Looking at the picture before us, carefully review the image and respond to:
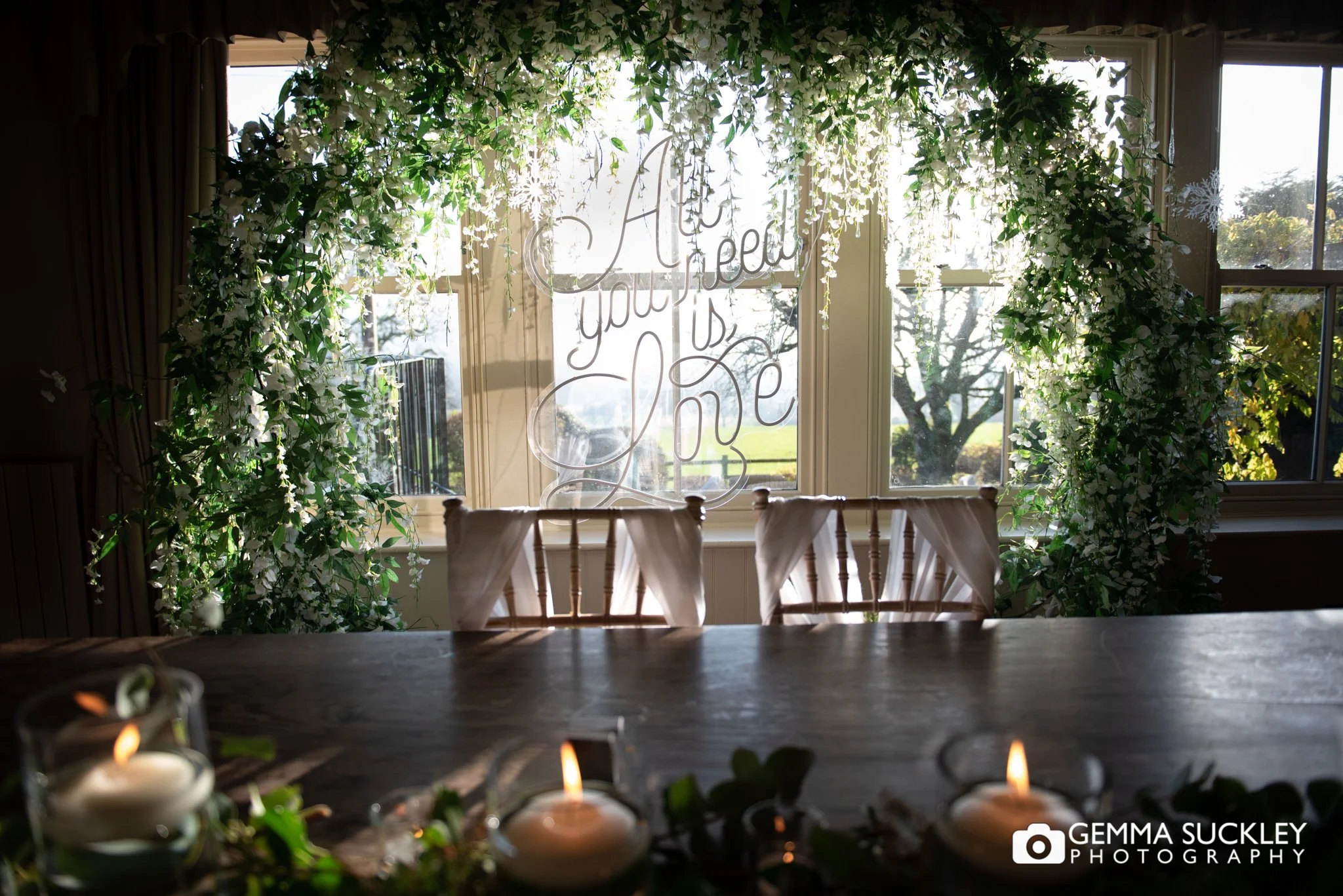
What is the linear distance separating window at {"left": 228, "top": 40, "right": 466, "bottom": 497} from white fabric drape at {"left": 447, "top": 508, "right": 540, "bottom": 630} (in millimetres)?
1194

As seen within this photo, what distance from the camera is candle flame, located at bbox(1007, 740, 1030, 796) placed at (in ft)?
2.35

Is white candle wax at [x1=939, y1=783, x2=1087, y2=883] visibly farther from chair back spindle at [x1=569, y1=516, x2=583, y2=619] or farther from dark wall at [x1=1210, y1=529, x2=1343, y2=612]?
dark wall at [x1=1210, y1=529, x2=1343, y2=612]

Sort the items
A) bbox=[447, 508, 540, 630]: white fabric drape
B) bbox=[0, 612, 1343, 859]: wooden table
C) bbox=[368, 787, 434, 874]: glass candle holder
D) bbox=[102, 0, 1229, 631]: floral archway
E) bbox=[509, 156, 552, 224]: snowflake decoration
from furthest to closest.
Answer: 1. bbox=[509, 156, 552, 224]: snowflake decoration
2. bbox=[102, 0, 1229, 631]: floral archway
3. bbox=[447, 508, 540, 630]: white fabric drape
4. bbox=[0, 612, 1343, 859]: wooden table
5. bbox=[368, 787, 434, 874]: glass candle holder

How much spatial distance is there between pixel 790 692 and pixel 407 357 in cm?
215

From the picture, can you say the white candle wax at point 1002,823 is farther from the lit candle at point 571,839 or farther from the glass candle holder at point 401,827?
the glass candle holder at point 401,827

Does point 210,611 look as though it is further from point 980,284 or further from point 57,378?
point 980,284

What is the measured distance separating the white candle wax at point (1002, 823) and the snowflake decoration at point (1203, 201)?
2817 mm

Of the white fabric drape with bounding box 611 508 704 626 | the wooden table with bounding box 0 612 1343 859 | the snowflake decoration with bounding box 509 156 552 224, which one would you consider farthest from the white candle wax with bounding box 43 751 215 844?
the snowflake decoration with bounding box 509 156 552 224

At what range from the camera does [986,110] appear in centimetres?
214

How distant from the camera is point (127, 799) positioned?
2.14 ft

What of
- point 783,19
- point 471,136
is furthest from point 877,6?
point 471,136

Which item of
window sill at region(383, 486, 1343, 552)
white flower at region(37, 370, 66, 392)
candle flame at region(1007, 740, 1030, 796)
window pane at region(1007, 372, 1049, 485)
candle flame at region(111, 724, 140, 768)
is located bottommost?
window sill at region(383, 486, 1343, 552)

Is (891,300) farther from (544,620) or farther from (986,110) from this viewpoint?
(544,620)

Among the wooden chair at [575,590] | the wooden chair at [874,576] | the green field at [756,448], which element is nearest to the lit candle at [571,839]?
the wooden chair at [575,590]
